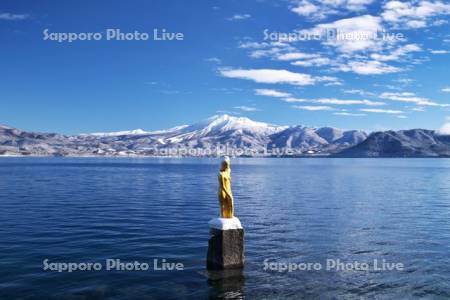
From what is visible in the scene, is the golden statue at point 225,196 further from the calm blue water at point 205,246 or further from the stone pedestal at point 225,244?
the calm blue water at point 205,246

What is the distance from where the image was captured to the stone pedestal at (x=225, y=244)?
23.7 metres

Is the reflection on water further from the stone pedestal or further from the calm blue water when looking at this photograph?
the stone pedestal

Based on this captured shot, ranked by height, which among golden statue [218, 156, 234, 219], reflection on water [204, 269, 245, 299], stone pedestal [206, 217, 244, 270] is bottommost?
reflection on water [204, 269, 245, 299]

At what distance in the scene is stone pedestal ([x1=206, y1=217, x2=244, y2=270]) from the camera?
23.7 meters

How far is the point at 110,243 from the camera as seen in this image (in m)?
31.7

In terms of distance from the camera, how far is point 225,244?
78.9 feet

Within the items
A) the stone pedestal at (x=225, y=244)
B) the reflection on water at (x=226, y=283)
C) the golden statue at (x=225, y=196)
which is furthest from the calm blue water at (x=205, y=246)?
the golden statue at (x=225, y=196)

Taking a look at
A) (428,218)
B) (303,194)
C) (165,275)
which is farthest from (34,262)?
(303,194)

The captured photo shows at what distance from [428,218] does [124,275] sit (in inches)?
1333

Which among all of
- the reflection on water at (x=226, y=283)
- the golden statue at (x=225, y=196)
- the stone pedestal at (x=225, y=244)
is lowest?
the reflection on water at (x=226, y=283)

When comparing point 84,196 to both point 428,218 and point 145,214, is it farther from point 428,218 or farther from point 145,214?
point 428,218

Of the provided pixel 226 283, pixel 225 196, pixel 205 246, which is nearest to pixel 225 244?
pixel 226 283

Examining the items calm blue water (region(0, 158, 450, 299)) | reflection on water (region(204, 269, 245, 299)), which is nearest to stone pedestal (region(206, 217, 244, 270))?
reflection on water (region(204, 269, 245, 299))

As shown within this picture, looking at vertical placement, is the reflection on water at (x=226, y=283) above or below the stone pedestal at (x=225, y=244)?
below
